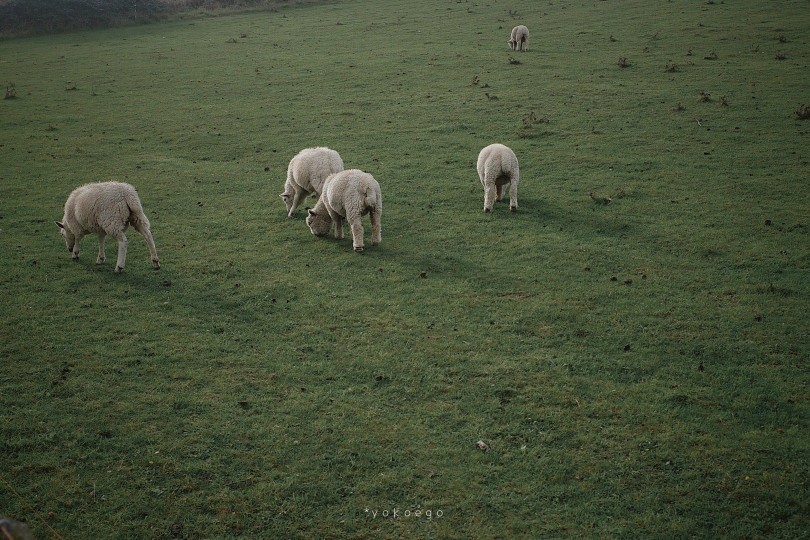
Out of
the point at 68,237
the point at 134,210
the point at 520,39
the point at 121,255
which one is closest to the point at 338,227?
the point at 134,210

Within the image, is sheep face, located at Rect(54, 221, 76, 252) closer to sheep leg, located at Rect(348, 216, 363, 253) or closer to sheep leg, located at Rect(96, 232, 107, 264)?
sheep leg, located at Rect(96, 232, 107, 264)

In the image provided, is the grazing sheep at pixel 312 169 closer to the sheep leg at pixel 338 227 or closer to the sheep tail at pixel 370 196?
A: the sheep leg at pixel 338 227

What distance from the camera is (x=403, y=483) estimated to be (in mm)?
7062

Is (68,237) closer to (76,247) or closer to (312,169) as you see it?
(76,247)

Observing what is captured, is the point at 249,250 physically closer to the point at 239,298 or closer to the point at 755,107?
the point at 239,298

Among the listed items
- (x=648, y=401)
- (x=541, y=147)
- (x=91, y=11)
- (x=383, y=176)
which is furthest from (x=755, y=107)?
(x=91, y=11)

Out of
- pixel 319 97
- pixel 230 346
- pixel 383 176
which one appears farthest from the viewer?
pixel 319 97

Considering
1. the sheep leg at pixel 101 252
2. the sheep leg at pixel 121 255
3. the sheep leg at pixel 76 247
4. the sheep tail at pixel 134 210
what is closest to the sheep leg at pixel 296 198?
the sheep tail at pixel 134 210

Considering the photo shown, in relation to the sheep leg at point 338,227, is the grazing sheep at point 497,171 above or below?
above

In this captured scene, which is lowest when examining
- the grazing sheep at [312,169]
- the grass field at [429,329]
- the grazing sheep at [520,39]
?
the grass field at [429,329]

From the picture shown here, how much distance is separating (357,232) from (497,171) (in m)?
3.64

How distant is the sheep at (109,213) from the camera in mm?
11914

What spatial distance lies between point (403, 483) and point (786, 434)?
453cm

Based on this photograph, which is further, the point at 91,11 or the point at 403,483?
the point at 91,11
